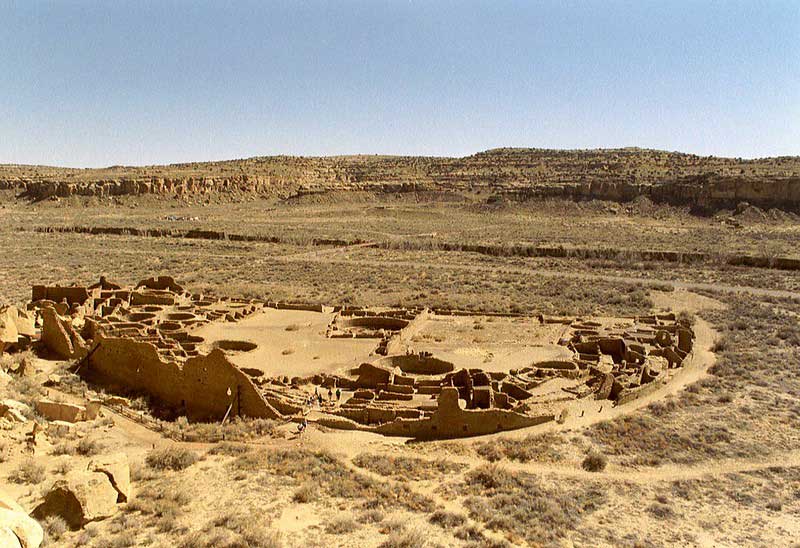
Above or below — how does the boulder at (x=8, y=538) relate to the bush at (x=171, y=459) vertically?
above

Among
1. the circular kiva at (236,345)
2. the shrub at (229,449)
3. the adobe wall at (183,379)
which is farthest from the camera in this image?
the circular kiva at (236,345)

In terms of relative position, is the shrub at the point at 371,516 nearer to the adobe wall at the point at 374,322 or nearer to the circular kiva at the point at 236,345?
the circular kiva at the point at 236,345

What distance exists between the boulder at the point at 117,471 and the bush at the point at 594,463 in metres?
9.55

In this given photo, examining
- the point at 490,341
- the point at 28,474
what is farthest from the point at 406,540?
the point at 490,341

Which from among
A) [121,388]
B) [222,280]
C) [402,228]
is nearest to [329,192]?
[402,228]

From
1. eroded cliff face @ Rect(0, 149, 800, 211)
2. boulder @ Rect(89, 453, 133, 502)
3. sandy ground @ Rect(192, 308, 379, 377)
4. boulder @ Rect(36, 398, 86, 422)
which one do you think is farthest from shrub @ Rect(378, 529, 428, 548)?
eroded cliff face @ Rect(0, 149, 800, 211)

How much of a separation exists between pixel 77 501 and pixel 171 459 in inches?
120

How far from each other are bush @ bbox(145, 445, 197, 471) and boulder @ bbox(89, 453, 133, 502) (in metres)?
1.59

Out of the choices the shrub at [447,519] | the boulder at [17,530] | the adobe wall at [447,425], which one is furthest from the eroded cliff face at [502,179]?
the boulder at [17,530]

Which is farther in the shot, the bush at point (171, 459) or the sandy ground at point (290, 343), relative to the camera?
the sandy ground at point (290, 343)

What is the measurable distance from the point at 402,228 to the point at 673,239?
97.1 feet

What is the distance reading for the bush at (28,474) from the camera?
13016mm

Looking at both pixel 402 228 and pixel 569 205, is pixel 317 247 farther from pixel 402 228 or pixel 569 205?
pixel 569 205

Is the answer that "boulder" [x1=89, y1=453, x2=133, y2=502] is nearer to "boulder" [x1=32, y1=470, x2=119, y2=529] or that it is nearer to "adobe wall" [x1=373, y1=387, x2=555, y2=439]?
"boulder" [x1=32, y1=470, x2=119, y2=529]
